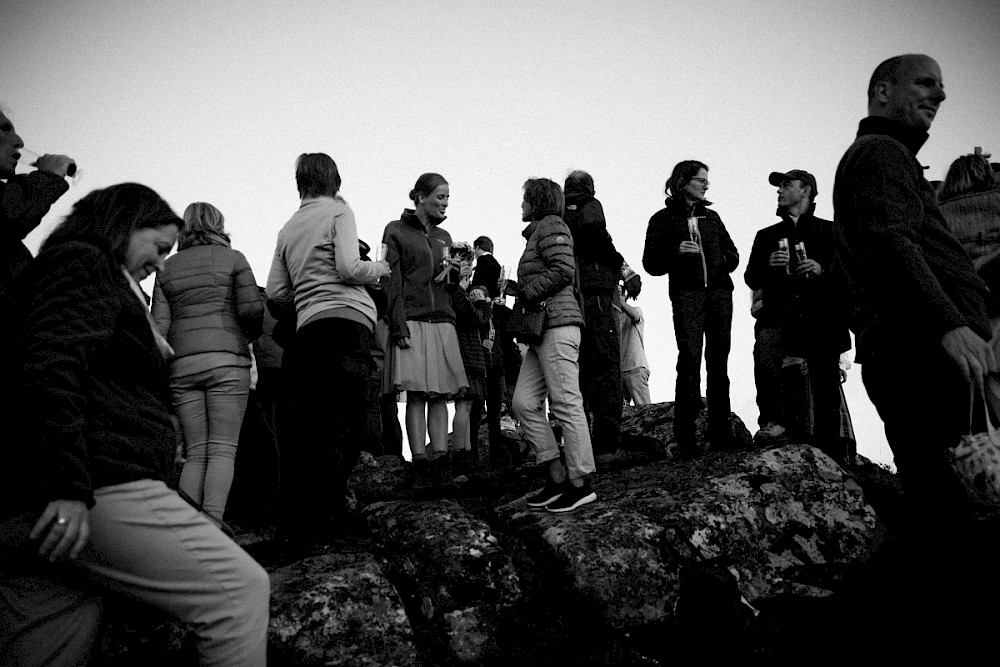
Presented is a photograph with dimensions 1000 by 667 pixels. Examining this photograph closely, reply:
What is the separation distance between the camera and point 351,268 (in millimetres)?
4574

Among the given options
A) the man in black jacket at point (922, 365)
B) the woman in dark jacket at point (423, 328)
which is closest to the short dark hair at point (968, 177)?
the man in black jacket at point (922, 365)

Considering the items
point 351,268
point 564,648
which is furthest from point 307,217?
point 564,648

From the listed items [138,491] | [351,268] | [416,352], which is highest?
[351,268]

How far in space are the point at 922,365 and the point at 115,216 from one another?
9.23ft

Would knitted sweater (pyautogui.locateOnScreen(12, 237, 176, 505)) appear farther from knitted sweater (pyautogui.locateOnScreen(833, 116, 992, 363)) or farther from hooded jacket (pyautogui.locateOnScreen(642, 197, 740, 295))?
hooded jacket (pyautogui.locateOnScreen(642, 197, 740, 295))

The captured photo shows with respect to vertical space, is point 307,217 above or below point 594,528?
above

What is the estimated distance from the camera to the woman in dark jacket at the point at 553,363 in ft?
16.1

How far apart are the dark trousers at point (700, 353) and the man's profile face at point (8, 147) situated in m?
4.67

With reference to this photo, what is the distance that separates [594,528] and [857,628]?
177 centimetres

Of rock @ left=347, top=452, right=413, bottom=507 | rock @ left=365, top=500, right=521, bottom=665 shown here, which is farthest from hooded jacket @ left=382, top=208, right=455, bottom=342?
rock @ left=365, top=500, right=521, bottom=665

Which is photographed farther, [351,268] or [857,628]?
[351,268]

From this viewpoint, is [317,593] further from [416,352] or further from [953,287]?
[953,287]

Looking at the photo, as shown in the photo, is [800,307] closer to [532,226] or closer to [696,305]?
[696,305]

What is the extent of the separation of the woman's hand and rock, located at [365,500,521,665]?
6.46 feet
